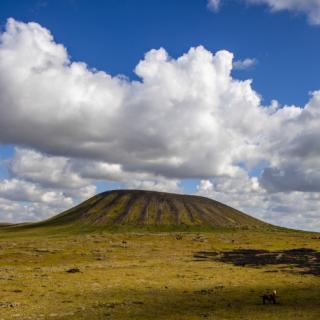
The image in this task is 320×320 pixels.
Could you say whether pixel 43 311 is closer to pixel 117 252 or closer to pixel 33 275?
pixel 33 275

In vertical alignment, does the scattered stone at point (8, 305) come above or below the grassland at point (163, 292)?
below

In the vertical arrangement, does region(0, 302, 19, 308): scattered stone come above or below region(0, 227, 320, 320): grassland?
below

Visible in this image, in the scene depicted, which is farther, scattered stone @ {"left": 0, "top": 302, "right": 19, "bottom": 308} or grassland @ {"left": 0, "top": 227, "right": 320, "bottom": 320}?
scattered stone @ {"left": 0, "top": 302, "right": 19, "bottom": 308}

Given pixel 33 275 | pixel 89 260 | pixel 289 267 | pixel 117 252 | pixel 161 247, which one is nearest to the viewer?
pixel 33 275

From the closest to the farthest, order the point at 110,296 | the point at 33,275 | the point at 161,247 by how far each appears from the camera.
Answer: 1. the point at 110,296
2. the point at 33,275
3. the point at 161,247

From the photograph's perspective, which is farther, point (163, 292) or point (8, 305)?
point (163, 292)

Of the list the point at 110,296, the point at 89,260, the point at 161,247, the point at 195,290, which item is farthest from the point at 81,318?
the point at 161,247

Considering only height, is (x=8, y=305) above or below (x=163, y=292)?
below

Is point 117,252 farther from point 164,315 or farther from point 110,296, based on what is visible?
point 164,315

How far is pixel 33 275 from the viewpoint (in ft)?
252

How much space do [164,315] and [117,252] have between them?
3548 inches

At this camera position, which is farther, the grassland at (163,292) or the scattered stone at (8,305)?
the scattered stone at (8,305)

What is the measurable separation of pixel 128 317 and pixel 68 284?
24.5 meters

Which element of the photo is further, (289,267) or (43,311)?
(289,267)
